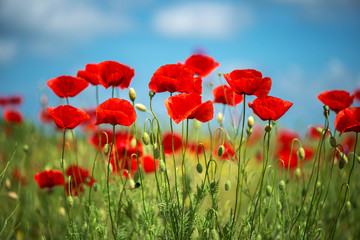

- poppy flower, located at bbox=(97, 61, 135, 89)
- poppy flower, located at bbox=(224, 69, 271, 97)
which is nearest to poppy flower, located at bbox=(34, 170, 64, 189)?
poppy flower, located at bbox=(97, 61, 135, 89)

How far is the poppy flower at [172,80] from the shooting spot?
1551 millimetres

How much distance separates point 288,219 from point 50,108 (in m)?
1.36

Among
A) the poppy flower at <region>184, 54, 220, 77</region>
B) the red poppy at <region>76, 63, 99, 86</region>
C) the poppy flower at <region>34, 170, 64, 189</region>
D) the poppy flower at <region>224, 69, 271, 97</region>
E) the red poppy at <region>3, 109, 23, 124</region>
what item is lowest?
the poppy flower at <region>34, 170, 64, 189</region>

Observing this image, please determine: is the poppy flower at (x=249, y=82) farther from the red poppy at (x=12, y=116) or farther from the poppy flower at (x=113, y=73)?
the red poppy at (x=12, y=116)

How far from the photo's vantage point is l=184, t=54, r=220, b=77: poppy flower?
203 centimetres

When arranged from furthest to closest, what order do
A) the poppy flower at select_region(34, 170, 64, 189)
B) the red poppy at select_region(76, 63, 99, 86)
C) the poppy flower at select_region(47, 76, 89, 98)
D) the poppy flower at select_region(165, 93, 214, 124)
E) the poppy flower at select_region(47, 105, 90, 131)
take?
the poppy flower at select_region(34, 170, 64, 189) < the red poppy at select_region(76, 63, 99, 86) < the poppy flower at select_region(47, 76, 89, 98) < the poppy flower at select_region(47, 105, 90, 131) < the poppy flower at select_region(165, 93, 214, 124)

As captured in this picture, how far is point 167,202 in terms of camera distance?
5.26 ft

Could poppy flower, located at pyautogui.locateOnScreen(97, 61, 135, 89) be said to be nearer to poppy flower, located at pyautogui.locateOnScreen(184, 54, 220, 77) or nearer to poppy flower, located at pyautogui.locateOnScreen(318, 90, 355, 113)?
poppy flower, located at pyautogui.locateOnScreen(184, 54, 220, 77)

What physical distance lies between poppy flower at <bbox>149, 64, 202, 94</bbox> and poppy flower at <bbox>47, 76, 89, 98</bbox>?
0.50 meters

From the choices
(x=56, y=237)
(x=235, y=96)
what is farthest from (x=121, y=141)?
(x=56, y=237)

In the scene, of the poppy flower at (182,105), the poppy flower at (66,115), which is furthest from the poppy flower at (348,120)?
the poppy flower at (66,115)

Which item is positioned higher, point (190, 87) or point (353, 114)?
point (190, 87)

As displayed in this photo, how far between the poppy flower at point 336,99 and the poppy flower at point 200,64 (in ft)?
2.12

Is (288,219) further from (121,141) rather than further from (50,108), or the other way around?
(50,108)
